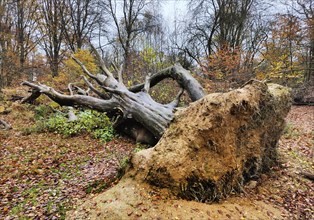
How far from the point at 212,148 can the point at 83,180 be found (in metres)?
2.34

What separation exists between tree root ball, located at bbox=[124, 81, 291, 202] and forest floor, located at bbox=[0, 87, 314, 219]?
0.81 ft

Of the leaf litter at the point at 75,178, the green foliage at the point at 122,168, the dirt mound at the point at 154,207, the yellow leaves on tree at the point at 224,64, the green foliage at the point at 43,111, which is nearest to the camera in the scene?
the dirt mound at the point at 154,207

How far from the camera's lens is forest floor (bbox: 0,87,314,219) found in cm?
270

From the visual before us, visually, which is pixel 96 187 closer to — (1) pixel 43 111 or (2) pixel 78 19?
(1) pixel 43 111

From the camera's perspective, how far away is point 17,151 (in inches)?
197

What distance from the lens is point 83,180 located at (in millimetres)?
3576

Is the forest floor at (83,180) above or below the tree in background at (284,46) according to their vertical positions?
below

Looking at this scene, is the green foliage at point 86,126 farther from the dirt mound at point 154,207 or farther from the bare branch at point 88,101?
the dirt mound at point 154,207

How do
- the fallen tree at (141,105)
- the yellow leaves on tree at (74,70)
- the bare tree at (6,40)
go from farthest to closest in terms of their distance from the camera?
the yellow leaves on tree at (74,70), the bare tree at (6,40), the fallen tree at (141,105)

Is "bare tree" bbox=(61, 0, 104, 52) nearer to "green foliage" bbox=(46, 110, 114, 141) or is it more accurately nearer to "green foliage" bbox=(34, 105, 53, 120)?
"green foliage" bbox=(34, 105, 53, 120)

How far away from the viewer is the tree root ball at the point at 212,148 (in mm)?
2656

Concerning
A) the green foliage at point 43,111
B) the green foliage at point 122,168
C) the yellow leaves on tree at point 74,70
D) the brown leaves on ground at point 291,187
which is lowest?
the brown leaves on ground at point 291,187

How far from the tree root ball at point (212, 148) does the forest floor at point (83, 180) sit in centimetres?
25

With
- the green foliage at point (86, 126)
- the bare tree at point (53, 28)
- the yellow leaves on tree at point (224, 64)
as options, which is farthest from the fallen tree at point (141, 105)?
the bare tree at point (53, 28)
